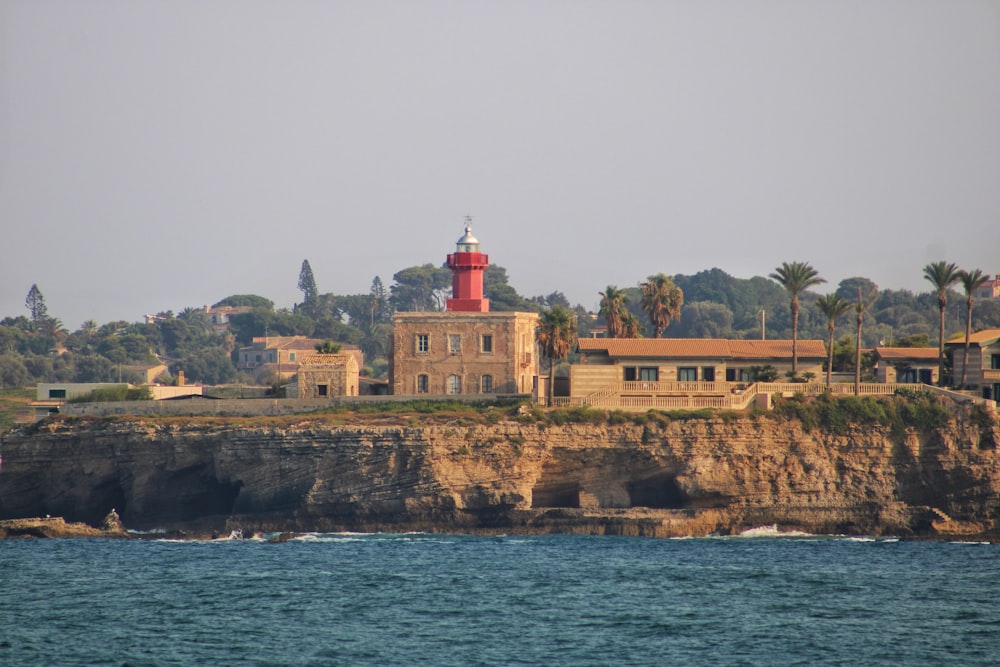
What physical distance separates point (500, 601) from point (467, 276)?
3100cm

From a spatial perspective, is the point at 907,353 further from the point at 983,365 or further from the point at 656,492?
the point at 656,492

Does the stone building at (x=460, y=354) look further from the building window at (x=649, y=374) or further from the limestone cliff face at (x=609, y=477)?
the limestone cliff face at (x=609, y=477)

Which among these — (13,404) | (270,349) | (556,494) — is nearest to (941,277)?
(556,494)

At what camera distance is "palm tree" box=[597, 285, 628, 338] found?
81.4 meters

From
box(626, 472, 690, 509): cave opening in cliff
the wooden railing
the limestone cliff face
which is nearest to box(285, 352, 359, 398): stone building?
the limestone cliff face

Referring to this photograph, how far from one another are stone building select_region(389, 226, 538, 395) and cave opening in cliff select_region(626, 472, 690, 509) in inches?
402

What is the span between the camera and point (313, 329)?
161 meters

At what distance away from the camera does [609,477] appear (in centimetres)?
6400

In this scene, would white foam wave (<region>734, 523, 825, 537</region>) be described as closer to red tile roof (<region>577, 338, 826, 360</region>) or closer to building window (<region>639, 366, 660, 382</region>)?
building window (<region>639, 366, 660, 382</region>)

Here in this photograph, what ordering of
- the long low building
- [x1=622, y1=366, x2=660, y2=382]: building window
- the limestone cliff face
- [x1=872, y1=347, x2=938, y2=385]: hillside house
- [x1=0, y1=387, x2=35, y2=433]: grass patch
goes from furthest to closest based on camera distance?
[x1=0, y1=387, x2=35, y2=433]: grass patch → [x1=872, y1=347, x2=938, y2=385]: hillside house → [x1=622, y1=366, x2=660, y2=382]: building window → the long low building → the limestone cliff face

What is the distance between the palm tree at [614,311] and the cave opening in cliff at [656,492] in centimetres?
1823

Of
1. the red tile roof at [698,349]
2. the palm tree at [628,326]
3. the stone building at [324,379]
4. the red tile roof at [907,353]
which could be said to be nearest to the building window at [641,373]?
the red tile roof at [698,349]

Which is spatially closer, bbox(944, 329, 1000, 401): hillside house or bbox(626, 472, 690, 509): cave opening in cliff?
bbox(626, 472, 690, 509): cave opening in cliff

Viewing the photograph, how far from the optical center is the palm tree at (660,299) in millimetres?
84625
